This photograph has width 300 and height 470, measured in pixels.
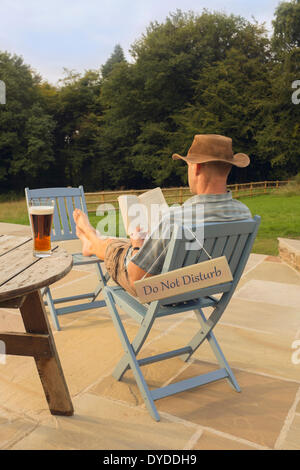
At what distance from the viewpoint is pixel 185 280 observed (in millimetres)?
1602

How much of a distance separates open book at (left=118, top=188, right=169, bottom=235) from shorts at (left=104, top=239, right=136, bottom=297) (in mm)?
95

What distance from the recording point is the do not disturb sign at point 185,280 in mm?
1594

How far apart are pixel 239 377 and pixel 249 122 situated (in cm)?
2568

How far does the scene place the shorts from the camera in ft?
6.70

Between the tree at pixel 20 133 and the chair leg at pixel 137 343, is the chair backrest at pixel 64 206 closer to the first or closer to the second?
the chair leg at pixel 137 343

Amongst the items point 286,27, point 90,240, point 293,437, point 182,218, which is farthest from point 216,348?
point 286,27

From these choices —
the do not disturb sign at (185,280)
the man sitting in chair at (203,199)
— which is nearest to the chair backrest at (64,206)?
the man sitting in chair at (203,199)

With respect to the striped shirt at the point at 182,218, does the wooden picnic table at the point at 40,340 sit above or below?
below

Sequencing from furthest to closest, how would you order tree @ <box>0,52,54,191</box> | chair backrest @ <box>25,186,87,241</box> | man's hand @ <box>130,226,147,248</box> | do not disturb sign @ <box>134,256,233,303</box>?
tree @ <box>0,52,54,191</box>, chair backrest @ <box>25,186,87,241</box>, man's hand @ <box>130,226,147,248</box>, do not disturb sign @ <box>134,256,233,303</box>

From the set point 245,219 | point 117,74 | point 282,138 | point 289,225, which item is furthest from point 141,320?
point 117,74

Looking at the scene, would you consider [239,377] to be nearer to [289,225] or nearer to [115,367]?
[115,367]

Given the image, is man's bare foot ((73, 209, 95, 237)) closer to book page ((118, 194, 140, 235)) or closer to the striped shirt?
book page ((118, 194, 140, 235))

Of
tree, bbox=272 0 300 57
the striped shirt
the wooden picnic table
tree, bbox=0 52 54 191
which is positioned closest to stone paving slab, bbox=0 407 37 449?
the wooden picnic table

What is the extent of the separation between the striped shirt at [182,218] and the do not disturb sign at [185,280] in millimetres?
207
